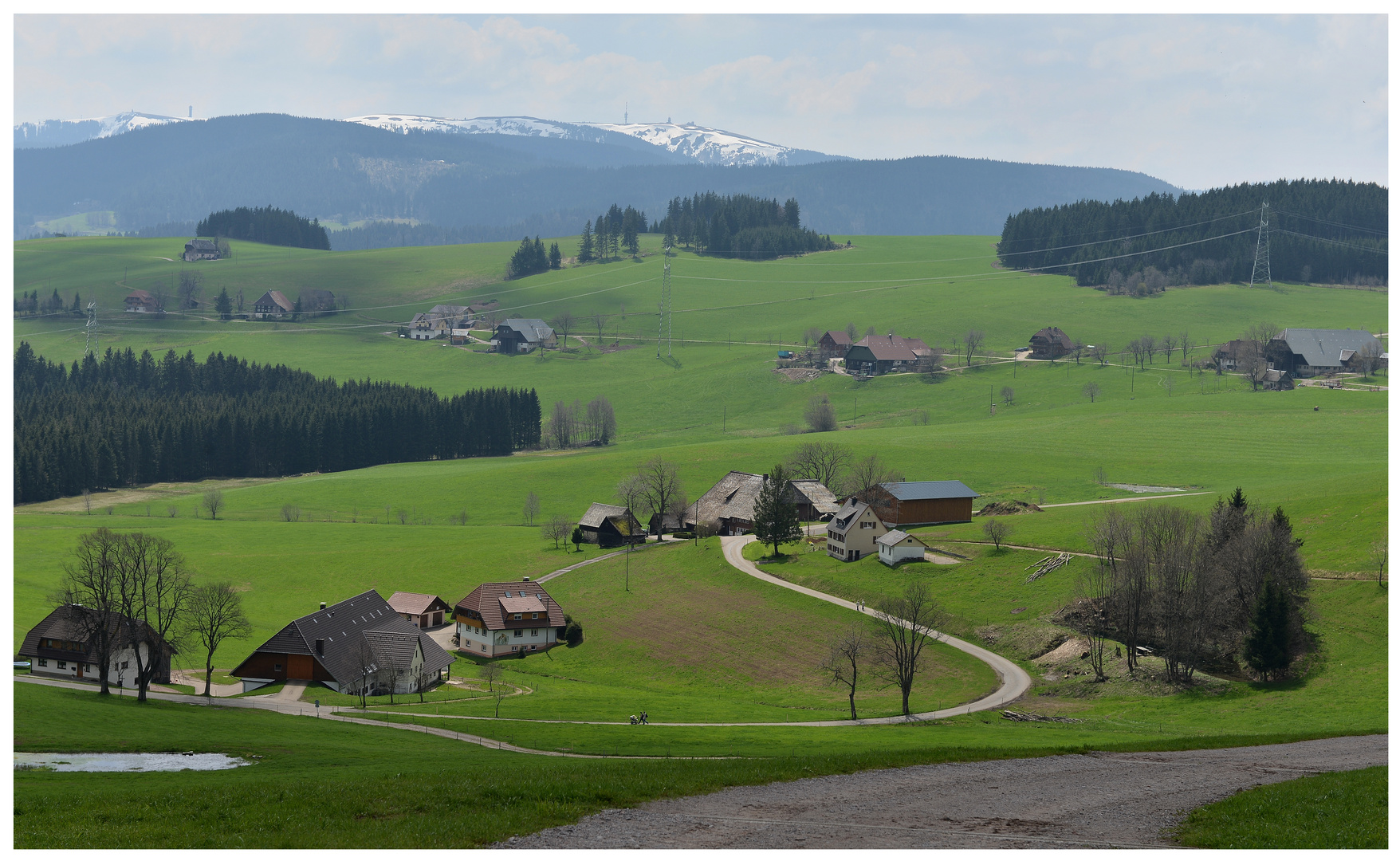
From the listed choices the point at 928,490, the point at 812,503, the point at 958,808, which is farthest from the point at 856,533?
the point at 958,808

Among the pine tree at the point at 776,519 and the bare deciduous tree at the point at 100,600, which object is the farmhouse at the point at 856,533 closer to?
the pine tree at the point at 776,519

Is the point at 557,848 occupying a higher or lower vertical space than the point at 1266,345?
lower

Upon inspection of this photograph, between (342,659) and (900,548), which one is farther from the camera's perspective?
(900,548)

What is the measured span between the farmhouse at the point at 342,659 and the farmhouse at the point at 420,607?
39.5 feet

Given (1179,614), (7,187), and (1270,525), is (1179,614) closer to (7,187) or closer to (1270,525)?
(1270,525)

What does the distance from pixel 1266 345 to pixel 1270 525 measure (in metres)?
116

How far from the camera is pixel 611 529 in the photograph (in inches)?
4203

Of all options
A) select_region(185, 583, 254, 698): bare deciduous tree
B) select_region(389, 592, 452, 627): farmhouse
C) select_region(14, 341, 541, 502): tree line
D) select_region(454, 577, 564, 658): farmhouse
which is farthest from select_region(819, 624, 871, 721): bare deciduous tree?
select_region(14, 341, 541, 502): tree line

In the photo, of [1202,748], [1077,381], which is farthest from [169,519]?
[1077,381]

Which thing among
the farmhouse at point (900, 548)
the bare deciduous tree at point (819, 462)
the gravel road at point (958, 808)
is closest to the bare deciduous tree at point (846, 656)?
the farmhouse at point (900, 548)

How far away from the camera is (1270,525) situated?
67.5 m

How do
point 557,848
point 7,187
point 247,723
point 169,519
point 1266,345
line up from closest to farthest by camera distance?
point 557,848 → point 7,187 → point 247,723 → point 169,519 → point 1266,345

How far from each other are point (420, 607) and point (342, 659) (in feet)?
50.5

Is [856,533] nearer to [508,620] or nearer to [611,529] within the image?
[611,529]
